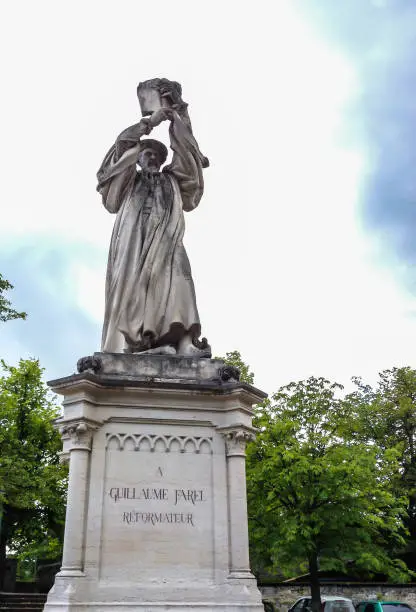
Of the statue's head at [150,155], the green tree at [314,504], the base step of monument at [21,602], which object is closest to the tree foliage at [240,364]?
the green tree at [314,504]

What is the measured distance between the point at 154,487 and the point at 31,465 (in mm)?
22154

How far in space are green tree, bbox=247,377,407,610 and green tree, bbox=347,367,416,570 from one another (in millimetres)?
12161

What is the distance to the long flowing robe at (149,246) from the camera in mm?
8203

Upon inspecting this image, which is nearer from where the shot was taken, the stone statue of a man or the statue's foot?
the statue's foot

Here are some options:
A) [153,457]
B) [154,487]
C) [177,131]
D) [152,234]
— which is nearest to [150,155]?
[177,131]

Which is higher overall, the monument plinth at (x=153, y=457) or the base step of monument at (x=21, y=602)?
the monument plinth at (x=153, y=457)

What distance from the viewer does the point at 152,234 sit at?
8.79 metres

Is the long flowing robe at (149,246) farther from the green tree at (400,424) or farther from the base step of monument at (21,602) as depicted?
the green tree at (400,424)

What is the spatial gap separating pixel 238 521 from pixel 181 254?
12.6 ft

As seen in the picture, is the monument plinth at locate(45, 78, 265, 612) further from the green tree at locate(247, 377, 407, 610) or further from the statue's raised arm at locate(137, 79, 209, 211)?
the green tree at locate(247, 377, 407, 610)

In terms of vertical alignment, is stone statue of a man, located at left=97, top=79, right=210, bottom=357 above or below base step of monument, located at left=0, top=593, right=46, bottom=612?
above

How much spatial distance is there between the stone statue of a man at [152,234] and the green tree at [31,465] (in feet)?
59.6

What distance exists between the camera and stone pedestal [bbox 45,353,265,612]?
631cm

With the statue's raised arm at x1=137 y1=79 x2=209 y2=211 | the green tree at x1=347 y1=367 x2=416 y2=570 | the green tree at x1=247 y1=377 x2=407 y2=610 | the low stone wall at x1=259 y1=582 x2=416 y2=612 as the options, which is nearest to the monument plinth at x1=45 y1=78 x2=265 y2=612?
the statue's raised arm at x1=137 y1=79 x2=209 y2=211
